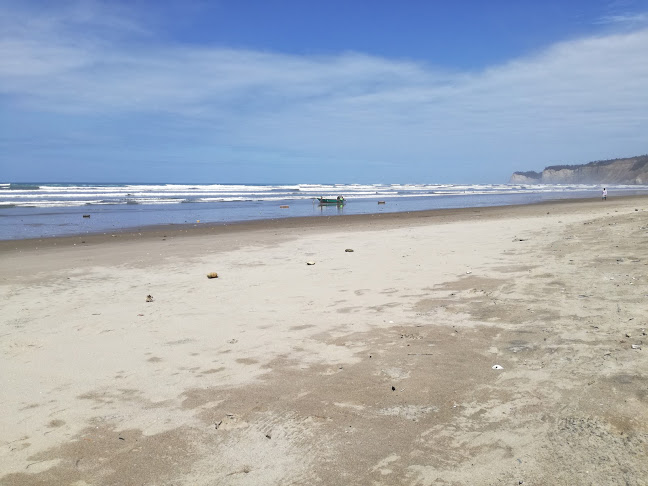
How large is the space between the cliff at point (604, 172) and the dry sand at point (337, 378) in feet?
391

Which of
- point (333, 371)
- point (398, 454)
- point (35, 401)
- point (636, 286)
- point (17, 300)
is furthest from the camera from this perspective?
point (17, 300)

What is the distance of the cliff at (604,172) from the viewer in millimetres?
114375

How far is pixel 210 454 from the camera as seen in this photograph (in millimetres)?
3268

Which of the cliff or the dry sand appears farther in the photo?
the cliff

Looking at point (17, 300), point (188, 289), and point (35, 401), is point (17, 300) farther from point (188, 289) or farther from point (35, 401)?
point (35, 401)

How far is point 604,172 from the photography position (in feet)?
438

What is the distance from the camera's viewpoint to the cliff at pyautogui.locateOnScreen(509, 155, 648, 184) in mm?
114375

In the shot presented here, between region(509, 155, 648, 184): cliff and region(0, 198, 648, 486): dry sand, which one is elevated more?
region(509, 155, 648, 184): cliff

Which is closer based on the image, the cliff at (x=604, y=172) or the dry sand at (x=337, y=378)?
the dry sand at (x=337, y=378)

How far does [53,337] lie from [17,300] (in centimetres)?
257

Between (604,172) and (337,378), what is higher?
(604,172)

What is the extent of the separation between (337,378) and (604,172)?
151 m

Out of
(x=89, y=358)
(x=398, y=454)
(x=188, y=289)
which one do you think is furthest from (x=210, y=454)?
(x=188, y=289)

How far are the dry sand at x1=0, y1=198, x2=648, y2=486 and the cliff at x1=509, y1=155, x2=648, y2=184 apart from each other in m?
119
